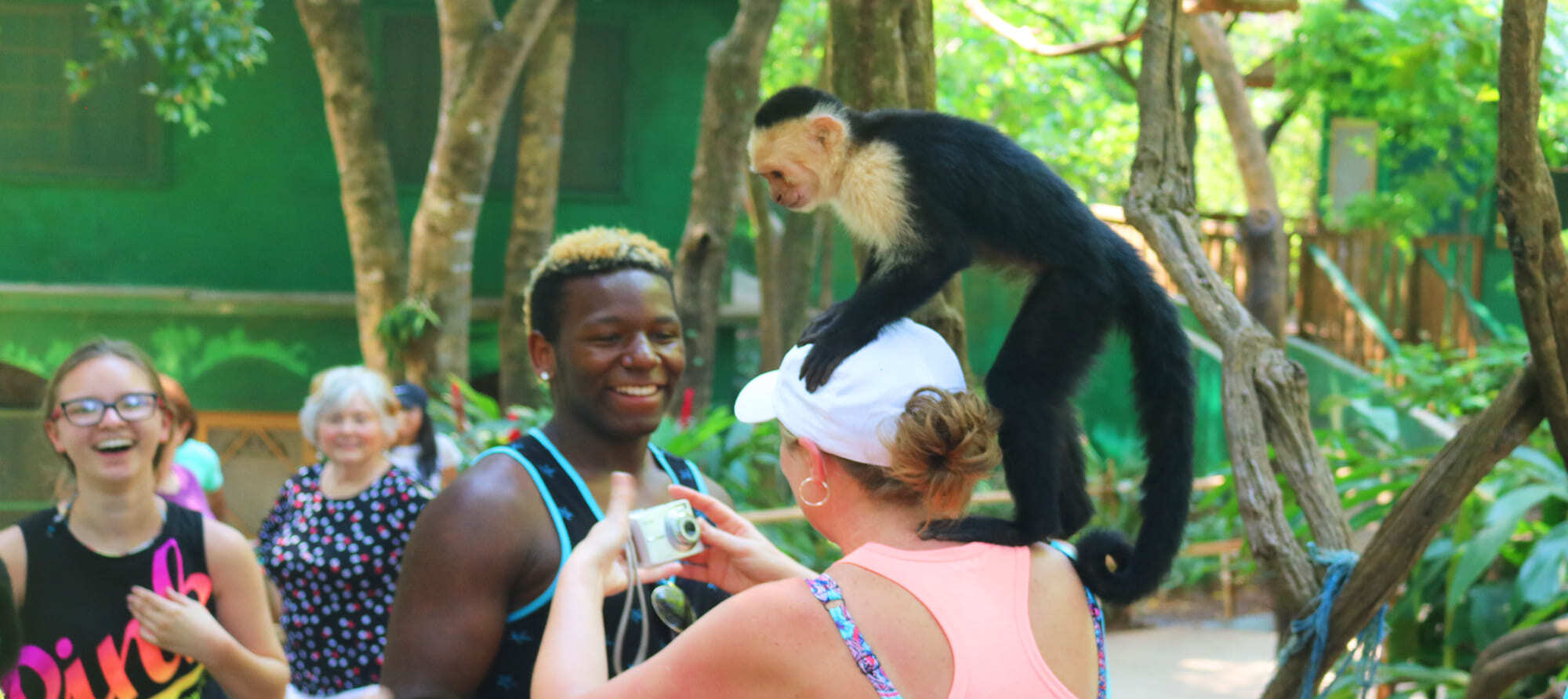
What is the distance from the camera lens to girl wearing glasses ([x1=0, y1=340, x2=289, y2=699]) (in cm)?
219

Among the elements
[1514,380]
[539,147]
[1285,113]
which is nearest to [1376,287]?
[1285,113]

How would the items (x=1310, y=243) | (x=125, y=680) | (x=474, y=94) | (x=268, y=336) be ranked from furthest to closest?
(x=1310, y=243)
(x=268, y=336)
(x=474, y=94)
(x=125, y=680)

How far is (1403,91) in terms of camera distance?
9305 mm

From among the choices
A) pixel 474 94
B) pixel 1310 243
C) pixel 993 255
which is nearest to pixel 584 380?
pixel 993 255

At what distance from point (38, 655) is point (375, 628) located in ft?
3.43

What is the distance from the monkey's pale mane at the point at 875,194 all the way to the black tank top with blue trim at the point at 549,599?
595 mm

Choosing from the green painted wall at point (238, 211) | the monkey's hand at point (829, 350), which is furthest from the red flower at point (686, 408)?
the monkey's hand at point (829, 350)

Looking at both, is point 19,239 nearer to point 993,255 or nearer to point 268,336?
point 268,336

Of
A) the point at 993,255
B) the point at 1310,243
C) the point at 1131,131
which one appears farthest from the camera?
the point at 1131,131

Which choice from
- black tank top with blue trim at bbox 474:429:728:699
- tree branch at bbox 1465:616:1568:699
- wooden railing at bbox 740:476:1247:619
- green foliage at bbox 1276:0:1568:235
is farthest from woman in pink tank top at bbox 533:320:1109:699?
green foliage at bbox 1276:0:1568:235

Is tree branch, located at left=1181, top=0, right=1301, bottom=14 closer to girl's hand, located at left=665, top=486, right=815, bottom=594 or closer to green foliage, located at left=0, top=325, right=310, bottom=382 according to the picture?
girl's hand, located at left=665, top=486, right=815, bottom=594

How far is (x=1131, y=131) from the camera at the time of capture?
14.3 meters

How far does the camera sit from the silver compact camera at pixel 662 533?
67.9 inches

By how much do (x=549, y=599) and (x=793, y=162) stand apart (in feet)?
2.58
